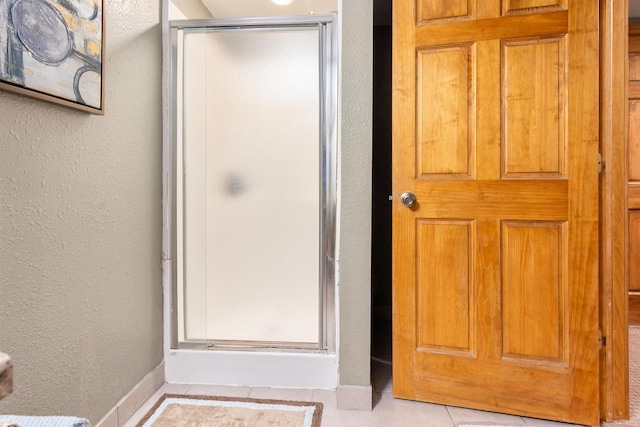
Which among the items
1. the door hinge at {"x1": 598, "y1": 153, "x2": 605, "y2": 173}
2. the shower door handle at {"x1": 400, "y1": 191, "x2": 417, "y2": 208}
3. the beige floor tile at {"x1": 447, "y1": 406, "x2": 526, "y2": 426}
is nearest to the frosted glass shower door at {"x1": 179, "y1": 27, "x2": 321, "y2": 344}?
the shower door handle at {"x1": 400, "y1": 191, "x2": 417, "y2": 208}

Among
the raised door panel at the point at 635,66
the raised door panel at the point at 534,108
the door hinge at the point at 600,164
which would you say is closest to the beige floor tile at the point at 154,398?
the raised door panel at the point at 534,108

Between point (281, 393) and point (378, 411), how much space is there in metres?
0.45

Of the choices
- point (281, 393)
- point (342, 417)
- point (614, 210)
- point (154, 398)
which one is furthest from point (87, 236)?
point (614, 210)

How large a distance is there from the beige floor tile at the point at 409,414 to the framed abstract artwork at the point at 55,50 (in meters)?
1.66

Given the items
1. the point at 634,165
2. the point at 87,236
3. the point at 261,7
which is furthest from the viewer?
the point at 634,165

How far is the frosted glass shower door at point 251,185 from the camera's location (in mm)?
1751

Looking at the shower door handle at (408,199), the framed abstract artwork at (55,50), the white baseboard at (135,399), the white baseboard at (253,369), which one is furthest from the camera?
the white baseboard at (253,369)

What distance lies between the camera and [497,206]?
5.09 feet

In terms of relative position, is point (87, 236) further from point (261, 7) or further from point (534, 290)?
point (261, 7)

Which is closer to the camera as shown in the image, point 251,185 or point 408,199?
point 408,199

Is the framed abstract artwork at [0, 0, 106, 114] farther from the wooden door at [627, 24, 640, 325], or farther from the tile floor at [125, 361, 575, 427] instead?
the wooden door at [627, 24, 640, 325]

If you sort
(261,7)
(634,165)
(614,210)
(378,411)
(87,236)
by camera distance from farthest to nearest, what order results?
1. (634,165)
2. (261,7)
3. (378,411)
4. (614,210)
5. (87,236)

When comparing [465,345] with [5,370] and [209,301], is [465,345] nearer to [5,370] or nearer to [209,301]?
[209,301]

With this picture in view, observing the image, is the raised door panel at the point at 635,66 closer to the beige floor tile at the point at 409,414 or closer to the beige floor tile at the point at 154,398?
the beige floor tile at the point at 409,414
